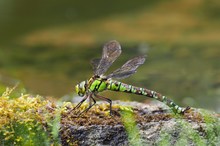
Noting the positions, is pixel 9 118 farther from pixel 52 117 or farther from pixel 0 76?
pixel 0 76

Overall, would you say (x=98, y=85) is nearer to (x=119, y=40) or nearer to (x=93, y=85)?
(x=93, y=85)

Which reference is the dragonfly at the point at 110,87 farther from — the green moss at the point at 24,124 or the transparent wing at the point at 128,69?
the green moss at the point at 24,124

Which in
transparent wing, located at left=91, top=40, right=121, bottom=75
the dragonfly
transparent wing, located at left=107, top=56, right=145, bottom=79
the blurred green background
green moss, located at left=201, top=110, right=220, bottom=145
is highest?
the blurred green background

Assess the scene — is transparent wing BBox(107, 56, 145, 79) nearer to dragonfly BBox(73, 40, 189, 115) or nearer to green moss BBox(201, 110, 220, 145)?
dragonfly BBox(73, 40, 189, 115)

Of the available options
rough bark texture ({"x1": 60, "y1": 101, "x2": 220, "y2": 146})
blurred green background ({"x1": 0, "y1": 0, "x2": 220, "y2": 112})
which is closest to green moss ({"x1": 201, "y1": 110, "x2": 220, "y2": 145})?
rough bark texture ({"x1": 60, "y1": 101, "x2": 220, "y2": 146})

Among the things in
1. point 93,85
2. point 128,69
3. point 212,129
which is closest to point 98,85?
point 93,85

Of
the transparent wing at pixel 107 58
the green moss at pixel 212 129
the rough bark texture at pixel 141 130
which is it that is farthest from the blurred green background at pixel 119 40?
the rough bark texture at pixel 141 130

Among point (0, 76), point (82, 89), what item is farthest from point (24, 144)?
point (0, 76)
